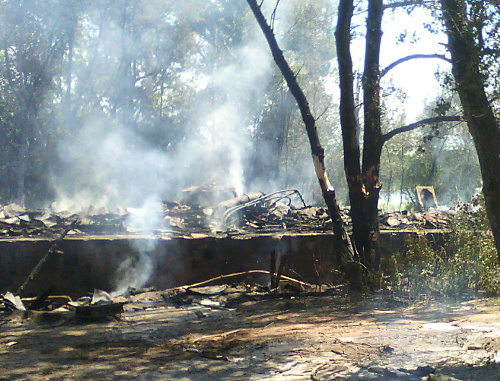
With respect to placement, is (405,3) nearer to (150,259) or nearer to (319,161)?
(319,161)

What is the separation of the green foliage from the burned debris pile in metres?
1.31

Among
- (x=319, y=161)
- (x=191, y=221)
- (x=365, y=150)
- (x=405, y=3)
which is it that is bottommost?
(x=191, y=221)

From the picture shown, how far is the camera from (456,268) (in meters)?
7.56

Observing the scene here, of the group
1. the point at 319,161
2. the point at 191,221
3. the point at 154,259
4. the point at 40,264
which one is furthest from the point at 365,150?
the point at 40,264

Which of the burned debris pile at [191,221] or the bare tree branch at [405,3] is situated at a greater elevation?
the bare tree branch at [405,3]

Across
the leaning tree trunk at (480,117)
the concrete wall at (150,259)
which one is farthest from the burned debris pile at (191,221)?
the leaning tree trunk at (480,117)

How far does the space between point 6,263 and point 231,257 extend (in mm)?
3650

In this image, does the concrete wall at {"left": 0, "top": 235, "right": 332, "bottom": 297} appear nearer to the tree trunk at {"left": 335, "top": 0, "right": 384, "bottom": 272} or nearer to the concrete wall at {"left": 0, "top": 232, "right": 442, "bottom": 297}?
the concrete wall at {"left": 0, "top": 232, "right": 442, "bottom": 297}

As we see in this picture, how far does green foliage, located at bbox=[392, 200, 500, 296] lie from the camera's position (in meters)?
7.16

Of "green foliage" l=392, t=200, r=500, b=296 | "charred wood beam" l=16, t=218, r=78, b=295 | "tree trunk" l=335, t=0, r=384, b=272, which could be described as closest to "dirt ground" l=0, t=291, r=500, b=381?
"green foliage" l=392, t=200, r=500, b=296

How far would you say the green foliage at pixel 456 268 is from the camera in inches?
282

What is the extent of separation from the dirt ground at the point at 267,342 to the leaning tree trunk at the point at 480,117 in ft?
4.10

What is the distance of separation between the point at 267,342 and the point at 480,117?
2895 mm

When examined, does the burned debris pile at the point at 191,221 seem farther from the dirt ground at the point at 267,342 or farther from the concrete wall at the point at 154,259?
the dirt ground at the point at 267,342
